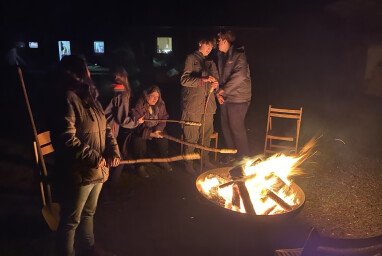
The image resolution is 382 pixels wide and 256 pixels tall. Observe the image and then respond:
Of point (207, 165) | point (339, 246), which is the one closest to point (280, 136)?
point (207, 165)

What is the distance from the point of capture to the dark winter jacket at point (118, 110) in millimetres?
5340

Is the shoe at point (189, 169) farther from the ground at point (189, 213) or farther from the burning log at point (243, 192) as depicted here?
the burning log at point (243, 192)

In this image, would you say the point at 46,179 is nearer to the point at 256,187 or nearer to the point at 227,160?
the point at 256,187

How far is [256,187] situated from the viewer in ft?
13.2

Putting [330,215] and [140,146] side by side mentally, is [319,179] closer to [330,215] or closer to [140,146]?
[330,215]

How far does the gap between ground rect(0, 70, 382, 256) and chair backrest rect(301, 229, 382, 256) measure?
867 mm

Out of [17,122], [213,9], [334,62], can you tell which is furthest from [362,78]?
[17,122]

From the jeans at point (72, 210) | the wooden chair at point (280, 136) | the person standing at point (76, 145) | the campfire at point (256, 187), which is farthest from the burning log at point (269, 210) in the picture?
the wooden chair at point (280, 136)

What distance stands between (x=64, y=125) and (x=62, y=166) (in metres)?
0.41

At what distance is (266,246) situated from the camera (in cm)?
399

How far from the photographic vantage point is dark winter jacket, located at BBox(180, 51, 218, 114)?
18.6ft

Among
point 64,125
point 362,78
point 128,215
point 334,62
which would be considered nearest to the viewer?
point 64,125

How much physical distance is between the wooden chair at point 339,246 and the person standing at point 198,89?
357 centimetres

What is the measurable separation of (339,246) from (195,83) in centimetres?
373
